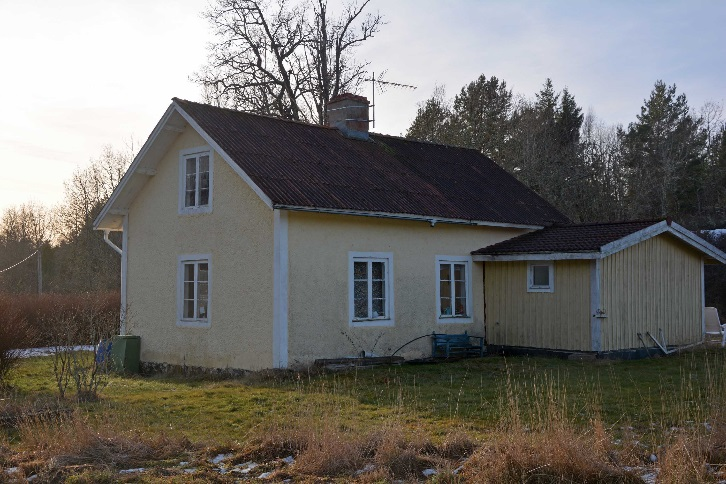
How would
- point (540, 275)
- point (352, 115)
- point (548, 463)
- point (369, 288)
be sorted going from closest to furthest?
point (548, 463) < point (369, 288) < point (540, 275) < point (352, 115)

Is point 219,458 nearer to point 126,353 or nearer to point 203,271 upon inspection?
point 203,271

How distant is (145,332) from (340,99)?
830cm

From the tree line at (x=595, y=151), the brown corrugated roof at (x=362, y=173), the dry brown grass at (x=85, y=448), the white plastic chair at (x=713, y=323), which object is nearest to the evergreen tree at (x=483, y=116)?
the tree line at (x=595, y=151)

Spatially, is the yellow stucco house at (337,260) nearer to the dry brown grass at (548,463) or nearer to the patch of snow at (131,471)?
the patch of snow at (131,471)

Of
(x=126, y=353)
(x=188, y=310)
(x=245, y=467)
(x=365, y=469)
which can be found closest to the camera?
(x=365, y=469)

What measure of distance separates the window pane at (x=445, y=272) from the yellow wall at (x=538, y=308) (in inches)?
52.0

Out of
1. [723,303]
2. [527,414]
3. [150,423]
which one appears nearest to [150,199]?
[150,423]

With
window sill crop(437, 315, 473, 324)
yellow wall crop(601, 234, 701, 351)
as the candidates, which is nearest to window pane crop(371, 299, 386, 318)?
window sill crop(437, 315, 473, 324)

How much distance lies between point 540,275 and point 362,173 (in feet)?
16.1

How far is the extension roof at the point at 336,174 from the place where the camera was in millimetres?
15977

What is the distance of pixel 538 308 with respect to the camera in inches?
726

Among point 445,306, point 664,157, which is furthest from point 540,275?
point 664,157

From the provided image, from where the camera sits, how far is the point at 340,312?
1620 centimetres

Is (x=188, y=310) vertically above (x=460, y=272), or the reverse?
(x=460, y=272)
